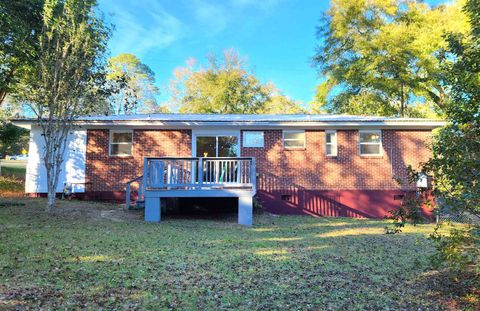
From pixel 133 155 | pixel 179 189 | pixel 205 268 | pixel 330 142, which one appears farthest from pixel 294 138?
pixel 205 268

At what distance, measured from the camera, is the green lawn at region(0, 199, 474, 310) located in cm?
393

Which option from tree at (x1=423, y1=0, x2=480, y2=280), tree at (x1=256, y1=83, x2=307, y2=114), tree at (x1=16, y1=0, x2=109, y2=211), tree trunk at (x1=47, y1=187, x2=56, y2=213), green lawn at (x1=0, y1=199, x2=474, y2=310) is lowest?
green lawn at (x1=0, y1=199, x2=474, y2=310)

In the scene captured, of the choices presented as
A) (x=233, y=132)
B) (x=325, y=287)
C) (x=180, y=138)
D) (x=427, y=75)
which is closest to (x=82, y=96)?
(x=180, y=138)

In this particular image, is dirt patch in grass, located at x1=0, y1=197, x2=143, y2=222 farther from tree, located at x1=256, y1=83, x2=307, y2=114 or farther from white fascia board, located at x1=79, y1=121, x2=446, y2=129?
tree, located at x1=256, y1=83, x2=307, y2=114

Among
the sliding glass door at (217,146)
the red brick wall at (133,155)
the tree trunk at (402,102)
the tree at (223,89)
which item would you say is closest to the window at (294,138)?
the sliding glass door at (217,146)

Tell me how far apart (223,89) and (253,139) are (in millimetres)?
19604

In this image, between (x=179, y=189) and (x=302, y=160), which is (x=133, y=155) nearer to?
(x=179, y=189)

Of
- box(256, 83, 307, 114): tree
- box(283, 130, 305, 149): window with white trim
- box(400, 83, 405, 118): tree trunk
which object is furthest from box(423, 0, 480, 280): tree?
box(256, 83, 307, 114): tree

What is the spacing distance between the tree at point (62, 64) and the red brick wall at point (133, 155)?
2555mm

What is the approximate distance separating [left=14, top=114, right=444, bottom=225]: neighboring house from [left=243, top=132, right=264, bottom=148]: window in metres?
0.04

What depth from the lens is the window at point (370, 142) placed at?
13.0 m

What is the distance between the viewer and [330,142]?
42.7 feet

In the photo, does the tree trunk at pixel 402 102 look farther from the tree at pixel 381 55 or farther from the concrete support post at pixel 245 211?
the concrete support post at pixel 245 211

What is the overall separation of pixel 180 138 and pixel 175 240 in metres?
6.39
